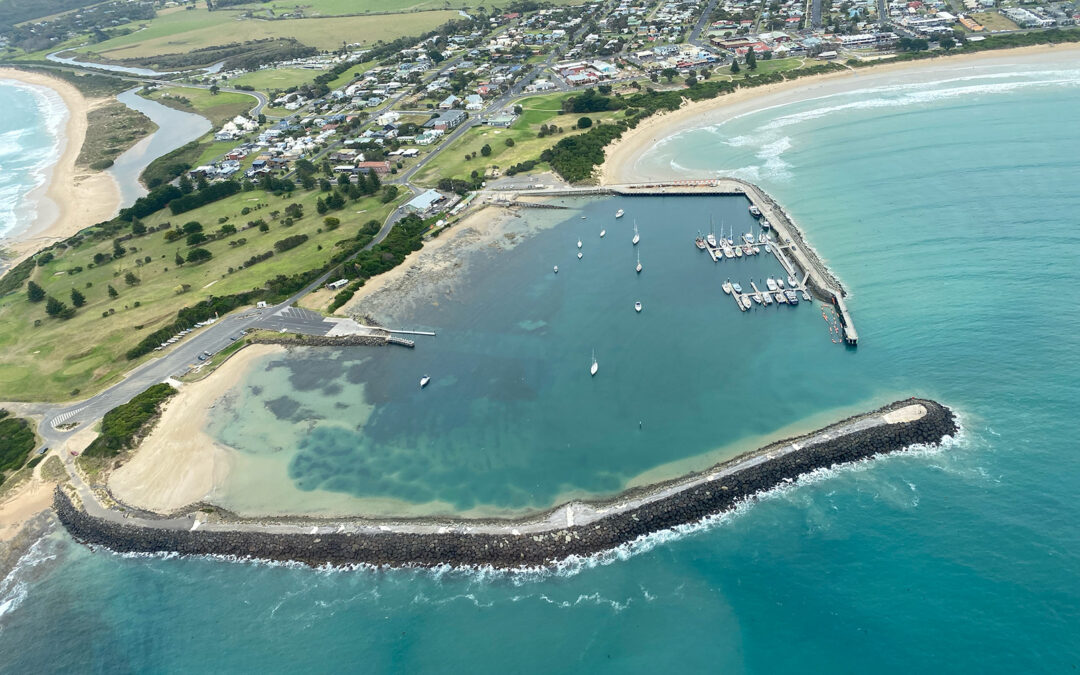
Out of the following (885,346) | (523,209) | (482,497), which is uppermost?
(523,209)

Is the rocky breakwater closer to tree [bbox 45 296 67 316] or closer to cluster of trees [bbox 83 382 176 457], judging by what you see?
cluster of trees [bbox 83 382 176 457]

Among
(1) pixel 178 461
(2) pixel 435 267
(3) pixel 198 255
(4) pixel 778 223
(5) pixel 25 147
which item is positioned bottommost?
(1) pixel 178 461

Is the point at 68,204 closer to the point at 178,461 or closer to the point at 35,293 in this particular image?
the point at 35,293

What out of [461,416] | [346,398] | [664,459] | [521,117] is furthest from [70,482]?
[521,117]

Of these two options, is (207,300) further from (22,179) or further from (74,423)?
(22,179)

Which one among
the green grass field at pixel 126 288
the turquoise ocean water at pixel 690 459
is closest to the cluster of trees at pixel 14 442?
the green grass field at pixel 126 288

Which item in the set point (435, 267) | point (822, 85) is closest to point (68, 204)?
point (435, 267)

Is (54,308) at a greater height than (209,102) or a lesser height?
lesser
